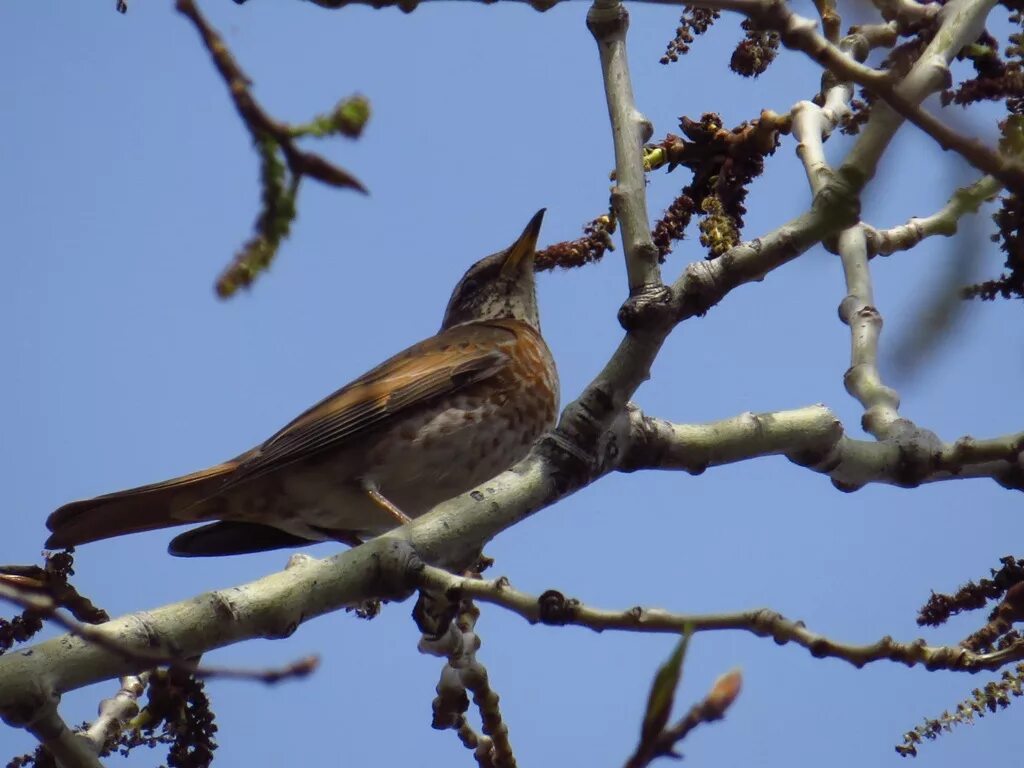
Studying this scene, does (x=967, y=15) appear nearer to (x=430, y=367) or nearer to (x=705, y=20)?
(x=705, y=20)

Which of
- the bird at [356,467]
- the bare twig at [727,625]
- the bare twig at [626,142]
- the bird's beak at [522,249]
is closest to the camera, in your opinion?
the bare twig at [727,625]

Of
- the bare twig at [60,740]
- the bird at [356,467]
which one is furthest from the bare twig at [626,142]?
the bare twig at [60,740]

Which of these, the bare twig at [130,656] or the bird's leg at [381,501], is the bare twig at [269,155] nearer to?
the bare twig at [130,656]

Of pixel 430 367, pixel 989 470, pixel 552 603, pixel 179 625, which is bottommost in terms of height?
pixel 552 603

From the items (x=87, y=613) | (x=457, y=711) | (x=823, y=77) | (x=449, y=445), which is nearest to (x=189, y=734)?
(x=87, y=613)

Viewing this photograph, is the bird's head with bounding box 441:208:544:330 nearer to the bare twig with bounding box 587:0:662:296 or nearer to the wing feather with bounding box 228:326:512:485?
the wing feather with bounding box 228:326:512:485

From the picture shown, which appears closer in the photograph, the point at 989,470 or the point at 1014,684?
the point at 1014,684

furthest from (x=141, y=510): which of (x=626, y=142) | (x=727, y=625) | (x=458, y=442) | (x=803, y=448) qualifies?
(x=727, y=625)
